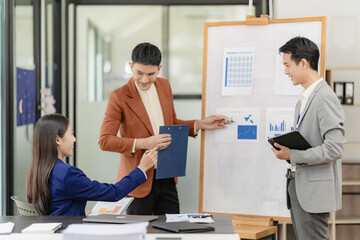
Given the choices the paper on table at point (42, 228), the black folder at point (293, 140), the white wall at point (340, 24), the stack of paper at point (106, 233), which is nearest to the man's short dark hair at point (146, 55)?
the black folder at point (293, 140)

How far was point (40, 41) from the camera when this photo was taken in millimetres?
4109

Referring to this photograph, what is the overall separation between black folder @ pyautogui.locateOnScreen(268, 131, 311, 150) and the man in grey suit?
31 millimetres

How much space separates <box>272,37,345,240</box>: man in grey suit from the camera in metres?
2.41

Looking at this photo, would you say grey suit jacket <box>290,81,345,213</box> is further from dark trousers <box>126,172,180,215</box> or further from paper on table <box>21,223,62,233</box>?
paper on table <box>21,223,62,233</box>

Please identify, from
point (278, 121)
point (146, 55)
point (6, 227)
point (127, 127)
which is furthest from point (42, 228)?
point (278, 121)

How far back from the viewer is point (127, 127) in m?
3.04

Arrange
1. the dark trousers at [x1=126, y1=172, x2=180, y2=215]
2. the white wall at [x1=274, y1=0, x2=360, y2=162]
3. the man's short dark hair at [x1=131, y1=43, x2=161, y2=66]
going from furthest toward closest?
1. the white wall at [x1=274, y1=0, x2=360, y2=162]
2. the dark trousers at [x1=126, y1=172, x2=180, y2=215]
3. the man's short dark hair at [x1=131, y1=43, x2=161, y2=66]

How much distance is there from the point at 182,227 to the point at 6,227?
0.77 metres

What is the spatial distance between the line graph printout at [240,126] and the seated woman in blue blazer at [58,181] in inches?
38.2

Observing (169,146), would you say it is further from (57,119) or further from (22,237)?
(22,237)

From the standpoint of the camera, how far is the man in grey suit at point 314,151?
2.41 meters

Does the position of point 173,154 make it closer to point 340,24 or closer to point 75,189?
point 75,189

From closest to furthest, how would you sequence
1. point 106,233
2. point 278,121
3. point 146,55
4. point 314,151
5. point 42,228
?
point 106,233 < point 42,228 < point 314,151 < point 146,55 < point 278,121

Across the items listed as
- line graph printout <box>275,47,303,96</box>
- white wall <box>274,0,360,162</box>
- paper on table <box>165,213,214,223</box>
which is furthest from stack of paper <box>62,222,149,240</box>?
white wall <box>274,0,360,162</box>
